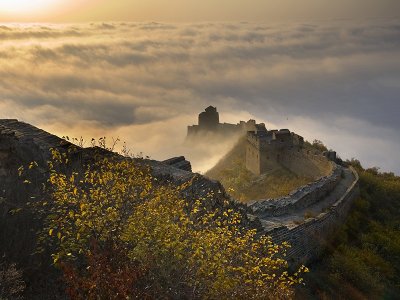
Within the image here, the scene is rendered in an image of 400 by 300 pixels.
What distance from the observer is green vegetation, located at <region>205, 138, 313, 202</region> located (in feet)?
139

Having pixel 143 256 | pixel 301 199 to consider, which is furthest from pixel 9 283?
pixel 301 199

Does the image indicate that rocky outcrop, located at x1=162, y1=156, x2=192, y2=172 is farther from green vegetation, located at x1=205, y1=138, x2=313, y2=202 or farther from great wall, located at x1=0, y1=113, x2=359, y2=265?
green vegetation, located at x1=205, y1=138, x2=313, y2=202

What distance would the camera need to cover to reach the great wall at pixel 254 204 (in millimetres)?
15094

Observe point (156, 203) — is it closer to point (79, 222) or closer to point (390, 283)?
point (79, 222)

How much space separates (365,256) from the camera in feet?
84.9

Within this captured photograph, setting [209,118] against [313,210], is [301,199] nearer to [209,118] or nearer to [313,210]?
[313,210]

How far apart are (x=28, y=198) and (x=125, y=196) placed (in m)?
2.98

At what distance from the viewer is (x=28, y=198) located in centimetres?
1539

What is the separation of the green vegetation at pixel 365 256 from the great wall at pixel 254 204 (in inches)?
30.9

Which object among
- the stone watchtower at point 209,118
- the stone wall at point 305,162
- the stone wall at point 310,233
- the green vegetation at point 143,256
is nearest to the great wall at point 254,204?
the stone wall at point 310,233

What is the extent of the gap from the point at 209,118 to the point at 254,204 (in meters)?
63.4

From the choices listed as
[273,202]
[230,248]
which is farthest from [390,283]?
[230,248]

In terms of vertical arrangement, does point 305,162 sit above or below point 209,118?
below

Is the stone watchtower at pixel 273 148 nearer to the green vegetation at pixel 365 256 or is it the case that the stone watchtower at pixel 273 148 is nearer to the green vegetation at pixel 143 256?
the green vegetation at pixel 365 256
